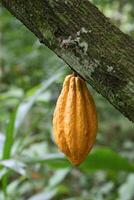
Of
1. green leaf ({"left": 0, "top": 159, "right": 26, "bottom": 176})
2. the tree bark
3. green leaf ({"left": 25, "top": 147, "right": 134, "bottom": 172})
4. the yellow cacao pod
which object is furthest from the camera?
green leaf ({"left": 25, "top": 147, "right": 134, "bottom": 172})

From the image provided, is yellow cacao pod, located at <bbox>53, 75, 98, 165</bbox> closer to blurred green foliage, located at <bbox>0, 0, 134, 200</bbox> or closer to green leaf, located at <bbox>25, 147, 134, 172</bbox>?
blurred green foliage, located at <bbox>0, 0, 134, 200</bbox>

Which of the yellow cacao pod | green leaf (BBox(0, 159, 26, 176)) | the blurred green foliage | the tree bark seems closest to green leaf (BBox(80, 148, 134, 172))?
the blurred green foliage

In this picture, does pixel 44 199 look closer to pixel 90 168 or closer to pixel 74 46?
pixel 90 168

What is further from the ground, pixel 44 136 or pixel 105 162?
pixel 44 136

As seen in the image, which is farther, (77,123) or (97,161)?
(97,161)

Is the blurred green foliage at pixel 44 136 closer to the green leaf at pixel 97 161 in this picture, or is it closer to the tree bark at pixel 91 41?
the green leaf at pixel 97 161

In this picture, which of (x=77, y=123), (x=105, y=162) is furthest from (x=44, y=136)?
(x=77, y=123)

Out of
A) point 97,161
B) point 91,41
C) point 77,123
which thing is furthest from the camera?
point 97,161

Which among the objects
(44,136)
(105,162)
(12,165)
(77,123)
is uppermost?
(44,136)

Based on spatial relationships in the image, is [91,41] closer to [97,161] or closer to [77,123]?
[77,123]
